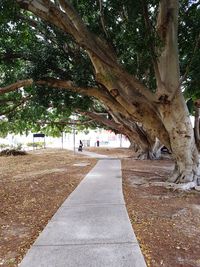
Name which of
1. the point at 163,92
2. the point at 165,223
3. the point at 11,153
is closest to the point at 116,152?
the point at 11,153

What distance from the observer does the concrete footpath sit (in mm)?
3674

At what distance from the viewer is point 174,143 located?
30.4ft

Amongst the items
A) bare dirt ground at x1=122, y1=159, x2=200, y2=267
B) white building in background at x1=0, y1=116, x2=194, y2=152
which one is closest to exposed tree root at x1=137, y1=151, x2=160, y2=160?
bare dirt ground at x1=122, y1=159, x2=200, y2=267

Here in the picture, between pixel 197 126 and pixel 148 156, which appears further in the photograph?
pixel 148 156

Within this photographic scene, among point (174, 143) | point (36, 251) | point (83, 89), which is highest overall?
point (83, 89)

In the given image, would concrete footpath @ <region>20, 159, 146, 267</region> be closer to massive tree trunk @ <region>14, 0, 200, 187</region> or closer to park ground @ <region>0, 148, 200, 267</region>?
park ground @ <region>0, 148, 200, 267</region>

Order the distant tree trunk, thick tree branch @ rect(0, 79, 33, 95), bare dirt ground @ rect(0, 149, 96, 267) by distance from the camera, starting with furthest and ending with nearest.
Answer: the distant tree trunk < thick tree branch @ rect(0, 79, 33, 95) < bare dirt ground @ rect(0, 149, 96, 267)

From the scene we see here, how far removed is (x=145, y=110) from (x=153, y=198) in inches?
112

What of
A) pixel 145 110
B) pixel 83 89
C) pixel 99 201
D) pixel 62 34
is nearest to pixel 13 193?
pixel 99 201

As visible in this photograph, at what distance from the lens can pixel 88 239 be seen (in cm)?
440

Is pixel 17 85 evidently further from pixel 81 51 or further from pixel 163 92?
pixel 163 92

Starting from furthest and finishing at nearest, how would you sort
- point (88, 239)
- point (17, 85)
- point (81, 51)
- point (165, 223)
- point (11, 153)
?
1. point (11, 153)
2. point (81, 51)
3. point (17, 85)
4. point (165, 223)
5. point (88, 239)

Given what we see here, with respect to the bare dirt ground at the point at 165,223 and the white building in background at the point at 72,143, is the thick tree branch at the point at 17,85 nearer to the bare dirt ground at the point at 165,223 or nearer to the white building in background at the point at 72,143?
the bare dirt ground at the point at 165,223

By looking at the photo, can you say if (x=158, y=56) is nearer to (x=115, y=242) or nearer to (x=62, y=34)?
(x=62, y=34)
